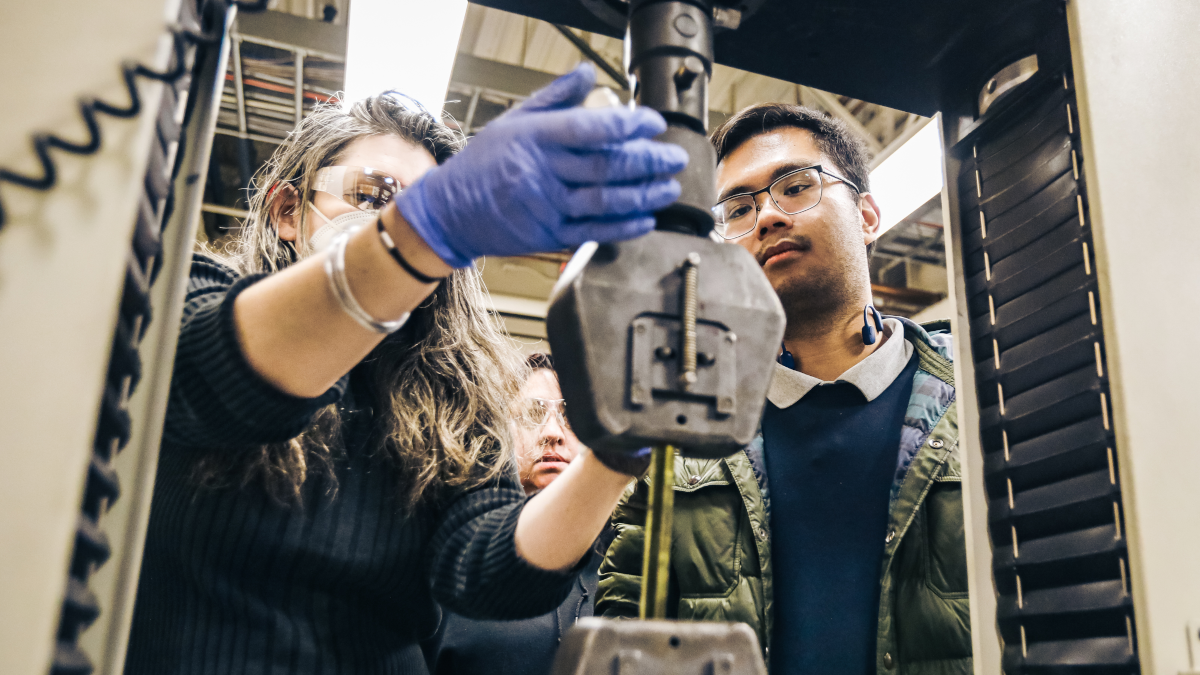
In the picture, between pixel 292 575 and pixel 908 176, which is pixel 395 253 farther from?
pixel 908 176

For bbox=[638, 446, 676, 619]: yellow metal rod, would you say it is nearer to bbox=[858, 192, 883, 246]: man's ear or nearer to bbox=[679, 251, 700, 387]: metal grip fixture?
bbox=[679, 251, 700, 387]: metal grip fixture

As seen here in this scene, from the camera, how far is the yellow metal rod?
58 centimetres

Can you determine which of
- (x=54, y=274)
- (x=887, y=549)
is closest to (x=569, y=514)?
(x=54, y=274)

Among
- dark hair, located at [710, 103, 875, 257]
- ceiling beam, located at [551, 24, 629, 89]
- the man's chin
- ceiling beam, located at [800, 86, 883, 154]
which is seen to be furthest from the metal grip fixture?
ceiling beam, located at [800, 86, 883, 154]

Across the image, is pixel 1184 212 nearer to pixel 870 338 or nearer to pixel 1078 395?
→ pixel 1078 395

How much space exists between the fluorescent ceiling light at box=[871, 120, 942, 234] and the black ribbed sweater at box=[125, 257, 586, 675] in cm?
233

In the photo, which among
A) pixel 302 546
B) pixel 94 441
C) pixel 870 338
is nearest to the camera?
pixel 94 441

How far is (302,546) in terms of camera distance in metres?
1.04

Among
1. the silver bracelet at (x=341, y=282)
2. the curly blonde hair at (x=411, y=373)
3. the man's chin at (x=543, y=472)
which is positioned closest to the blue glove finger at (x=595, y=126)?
the silver bracelet at (x=341, y=282)

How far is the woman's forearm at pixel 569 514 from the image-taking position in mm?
939

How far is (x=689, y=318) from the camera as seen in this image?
57cm

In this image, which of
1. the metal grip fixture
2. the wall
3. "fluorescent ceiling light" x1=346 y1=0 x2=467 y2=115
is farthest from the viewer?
"fluorescent ceiling light" x1=346 y1=0 x2=467 y2=115

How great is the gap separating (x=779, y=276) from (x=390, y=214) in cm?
123

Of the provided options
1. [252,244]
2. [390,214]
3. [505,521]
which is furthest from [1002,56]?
[252,244]
